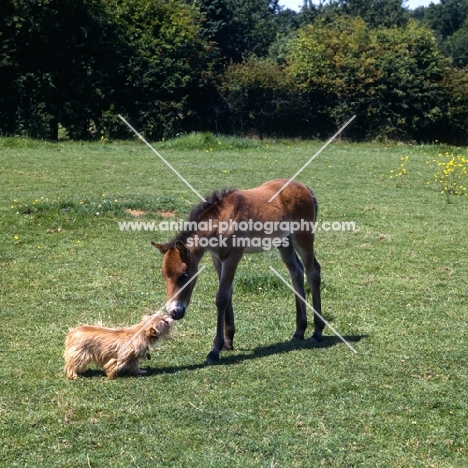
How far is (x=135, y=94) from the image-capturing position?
100 ft

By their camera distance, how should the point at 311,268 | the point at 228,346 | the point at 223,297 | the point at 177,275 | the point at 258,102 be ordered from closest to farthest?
the point at 177,275, the point at 223,297, the point at 228,346, the point at 311,268, the point at 258,102

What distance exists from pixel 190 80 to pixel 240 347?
25.1m

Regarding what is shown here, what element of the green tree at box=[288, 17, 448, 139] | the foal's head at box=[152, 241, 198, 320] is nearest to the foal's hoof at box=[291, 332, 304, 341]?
the foal's head at box=[152, 241, 198, 320]

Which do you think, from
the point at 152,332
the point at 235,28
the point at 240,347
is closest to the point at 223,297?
the point at 240,347

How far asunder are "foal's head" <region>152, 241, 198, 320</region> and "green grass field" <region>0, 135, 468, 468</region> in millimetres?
616

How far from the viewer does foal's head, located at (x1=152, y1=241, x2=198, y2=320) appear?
6.87 metres

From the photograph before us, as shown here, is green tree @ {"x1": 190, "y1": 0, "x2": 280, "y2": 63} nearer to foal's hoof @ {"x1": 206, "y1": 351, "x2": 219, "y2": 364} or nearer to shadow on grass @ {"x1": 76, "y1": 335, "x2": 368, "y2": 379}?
shadow on grass @ {"x1": 76, "y1": 335, "x2": 368, "y2": 379}

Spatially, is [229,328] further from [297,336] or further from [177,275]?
[177,275]

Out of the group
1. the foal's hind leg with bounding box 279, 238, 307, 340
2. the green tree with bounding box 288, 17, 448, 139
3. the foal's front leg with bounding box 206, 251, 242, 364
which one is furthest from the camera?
the green tree with bounding box 288, 17, 448, 139

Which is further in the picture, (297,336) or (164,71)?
(164,71)

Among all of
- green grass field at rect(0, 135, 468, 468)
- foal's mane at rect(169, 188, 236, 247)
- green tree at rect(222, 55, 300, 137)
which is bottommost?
green grass field at rect(0, 135, 468, 468)

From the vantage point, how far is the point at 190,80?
31.8 m

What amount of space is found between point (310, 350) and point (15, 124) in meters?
22.3

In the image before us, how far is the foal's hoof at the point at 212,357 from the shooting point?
7.30 meters
